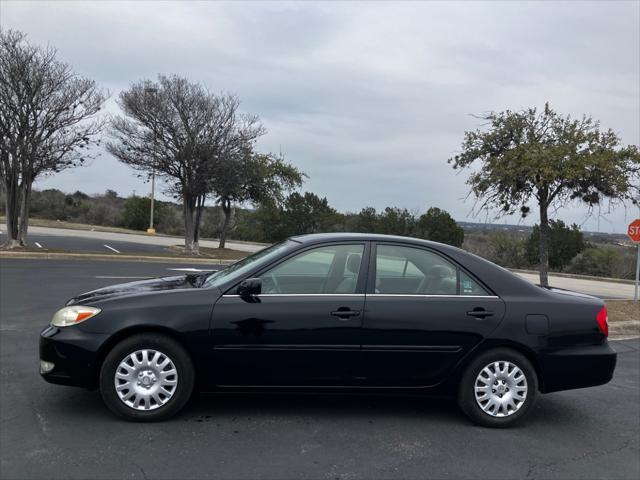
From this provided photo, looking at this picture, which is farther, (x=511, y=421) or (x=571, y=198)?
(x=571, y=198)

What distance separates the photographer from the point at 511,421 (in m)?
Answer: 4.58

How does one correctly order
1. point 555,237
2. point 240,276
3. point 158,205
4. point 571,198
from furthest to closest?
point 158,205, point 555,237, point 571,198, point 240,276

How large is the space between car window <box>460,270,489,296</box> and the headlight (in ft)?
9.40

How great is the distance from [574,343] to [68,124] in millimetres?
17991

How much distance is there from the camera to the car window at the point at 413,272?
4.64 meters

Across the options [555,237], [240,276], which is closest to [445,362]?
[240,276]

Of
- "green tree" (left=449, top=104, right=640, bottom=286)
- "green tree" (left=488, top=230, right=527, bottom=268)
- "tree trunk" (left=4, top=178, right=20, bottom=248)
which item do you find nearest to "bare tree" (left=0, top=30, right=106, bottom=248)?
"tree trunk" (left=4, top=178, right=20, bottom=248)

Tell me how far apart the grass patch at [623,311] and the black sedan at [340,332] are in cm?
558

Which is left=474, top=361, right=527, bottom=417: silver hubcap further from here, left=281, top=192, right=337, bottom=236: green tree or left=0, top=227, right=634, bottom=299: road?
left=281, top=192, right=337, bottom=236: green tree

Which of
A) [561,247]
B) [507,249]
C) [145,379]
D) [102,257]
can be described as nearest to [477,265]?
[145,379]

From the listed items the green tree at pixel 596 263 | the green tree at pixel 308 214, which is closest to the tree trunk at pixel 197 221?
the green tree at pixel 308 214

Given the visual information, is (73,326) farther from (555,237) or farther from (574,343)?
(555,237)

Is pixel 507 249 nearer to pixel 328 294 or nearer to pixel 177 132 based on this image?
pixel 177 132

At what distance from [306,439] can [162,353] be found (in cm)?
123
